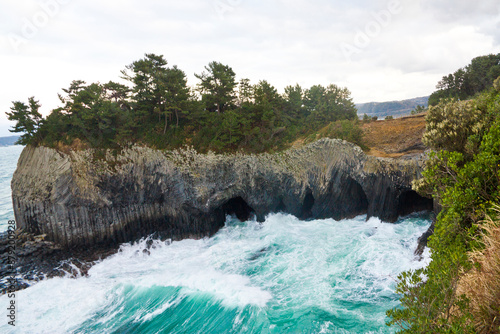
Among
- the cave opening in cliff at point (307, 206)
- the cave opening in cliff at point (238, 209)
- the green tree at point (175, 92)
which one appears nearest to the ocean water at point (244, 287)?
the cave opening in cliff at point (307, 206)

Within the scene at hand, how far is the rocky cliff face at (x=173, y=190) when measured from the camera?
2397 centimetres

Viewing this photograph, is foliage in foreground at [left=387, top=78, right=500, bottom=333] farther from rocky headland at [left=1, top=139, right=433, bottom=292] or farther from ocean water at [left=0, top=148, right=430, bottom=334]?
rocky headland at [left=1, top=139, right=433, bottom=292]

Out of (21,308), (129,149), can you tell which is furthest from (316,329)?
(129,149)

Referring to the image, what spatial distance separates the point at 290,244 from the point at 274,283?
546 cm

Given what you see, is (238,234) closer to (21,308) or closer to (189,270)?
(189,270)

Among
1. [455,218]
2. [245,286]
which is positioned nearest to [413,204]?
[455,218]

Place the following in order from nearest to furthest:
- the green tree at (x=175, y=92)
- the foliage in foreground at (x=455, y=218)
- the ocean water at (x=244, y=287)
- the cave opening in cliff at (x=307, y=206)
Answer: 1. the foliage in foreground at (x=455, y=218)
2. the ocean water at (x=244, y=287)
3. the cave opening in cliff at (x=307, y=206)
4. the green tree at (x=175, y=92)

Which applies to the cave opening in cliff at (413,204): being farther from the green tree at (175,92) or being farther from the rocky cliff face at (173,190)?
the green tree at (175,92)

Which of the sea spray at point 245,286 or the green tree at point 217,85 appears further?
the green tree at point 217,85

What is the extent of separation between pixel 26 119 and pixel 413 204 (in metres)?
42.7

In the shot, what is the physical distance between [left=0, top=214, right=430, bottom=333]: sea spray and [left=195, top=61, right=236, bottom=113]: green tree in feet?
56.0

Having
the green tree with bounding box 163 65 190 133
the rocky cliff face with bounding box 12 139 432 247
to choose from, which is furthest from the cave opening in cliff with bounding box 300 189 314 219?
the green tree with bounding box 163 65 190 133

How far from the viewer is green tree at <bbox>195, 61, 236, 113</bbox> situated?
29803 mm

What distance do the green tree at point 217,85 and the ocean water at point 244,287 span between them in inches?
675
